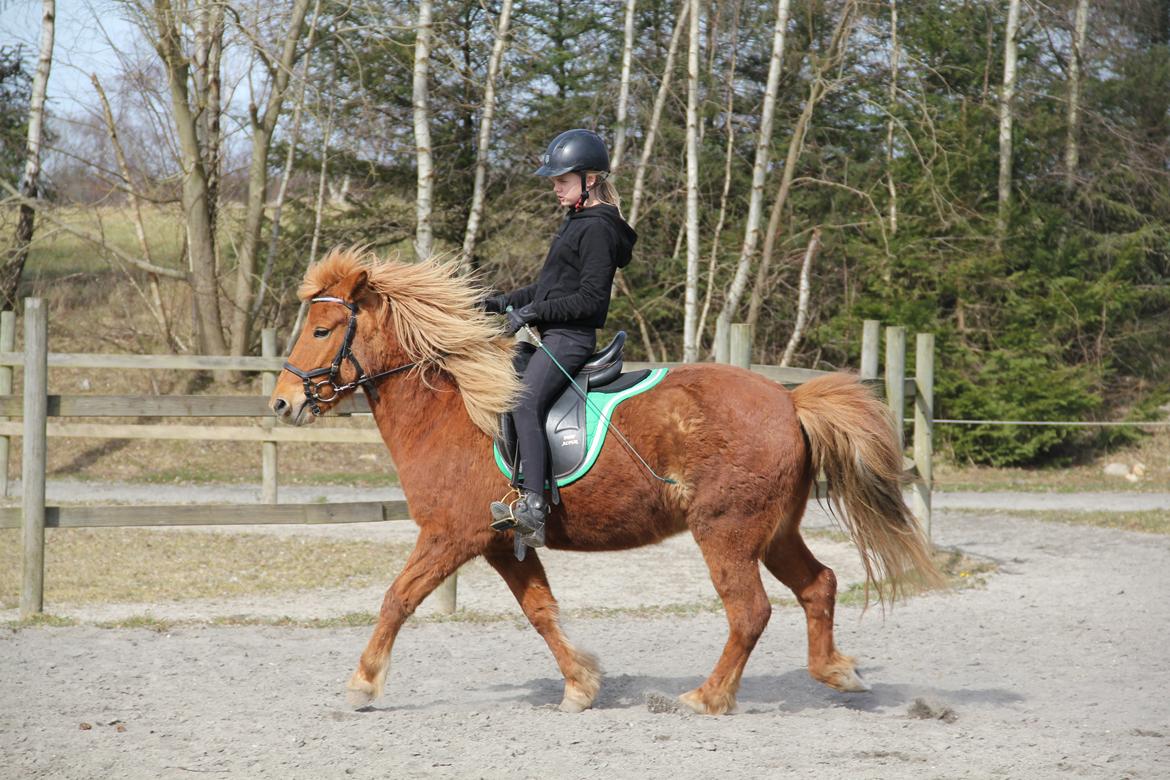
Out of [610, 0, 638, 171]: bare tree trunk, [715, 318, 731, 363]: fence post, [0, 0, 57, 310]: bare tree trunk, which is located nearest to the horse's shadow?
[715, 318, 731, 363]: fence post

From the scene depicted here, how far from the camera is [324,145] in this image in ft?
60.4

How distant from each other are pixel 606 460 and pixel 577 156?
1394mm

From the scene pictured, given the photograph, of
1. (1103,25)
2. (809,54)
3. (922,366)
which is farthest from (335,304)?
(1103,25)

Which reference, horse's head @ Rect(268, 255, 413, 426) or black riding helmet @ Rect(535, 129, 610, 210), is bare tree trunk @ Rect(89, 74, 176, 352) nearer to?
horse's head @ Rect(268, 255, 413, 426)

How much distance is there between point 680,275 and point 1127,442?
818 centimetres

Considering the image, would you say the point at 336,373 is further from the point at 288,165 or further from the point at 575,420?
the point at 288,165

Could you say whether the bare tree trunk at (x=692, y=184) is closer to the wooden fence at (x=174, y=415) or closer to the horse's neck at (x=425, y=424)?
the wooden fence at (x=174, y=415)

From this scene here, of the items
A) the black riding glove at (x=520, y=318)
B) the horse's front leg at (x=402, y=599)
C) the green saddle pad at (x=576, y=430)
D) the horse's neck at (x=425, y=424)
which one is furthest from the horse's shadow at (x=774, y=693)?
the black riding glove at (x=520, y=318)

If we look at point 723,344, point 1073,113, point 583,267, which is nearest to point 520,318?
point 583,267

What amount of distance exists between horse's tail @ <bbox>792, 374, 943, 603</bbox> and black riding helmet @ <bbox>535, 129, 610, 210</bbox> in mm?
1425

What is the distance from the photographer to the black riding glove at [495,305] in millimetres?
5609

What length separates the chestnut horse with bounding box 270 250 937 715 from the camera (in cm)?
513

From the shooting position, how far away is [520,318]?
522 cm

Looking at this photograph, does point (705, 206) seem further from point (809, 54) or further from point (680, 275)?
point (809, 54)
